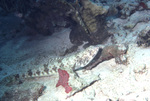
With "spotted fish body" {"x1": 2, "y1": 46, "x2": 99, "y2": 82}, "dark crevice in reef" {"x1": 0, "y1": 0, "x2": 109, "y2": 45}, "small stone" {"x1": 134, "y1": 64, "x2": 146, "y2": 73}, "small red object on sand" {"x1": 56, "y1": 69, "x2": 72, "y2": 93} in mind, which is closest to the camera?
"small stone" {"x1": 134, "y1": 64, "x2": 146, "y2": 73}

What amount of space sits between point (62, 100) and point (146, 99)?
A: 249cm

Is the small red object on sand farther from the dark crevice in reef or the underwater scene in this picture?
the dark crevice in reef

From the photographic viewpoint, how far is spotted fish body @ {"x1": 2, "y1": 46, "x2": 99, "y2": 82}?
4711mm

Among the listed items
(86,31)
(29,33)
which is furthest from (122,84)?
(29,33)

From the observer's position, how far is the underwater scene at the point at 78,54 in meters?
3.69

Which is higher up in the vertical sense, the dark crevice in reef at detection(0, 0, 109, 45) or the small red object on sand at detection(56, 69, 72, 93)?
the dark crevice in reef at detection(0, 0, 109, 45)

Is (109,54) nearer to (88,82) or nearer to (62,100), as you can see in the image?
(88,82)

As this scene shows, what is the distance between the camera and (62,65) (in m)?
5.19

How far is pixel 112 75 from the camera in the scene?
3918mm

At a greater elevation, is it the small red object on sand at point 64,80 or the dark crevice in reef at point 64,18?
the dark crevice in reef at point 64,18

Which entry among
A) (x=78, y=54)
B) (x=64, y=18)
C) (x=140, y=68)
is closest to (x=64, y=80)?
(x=78, y=54)

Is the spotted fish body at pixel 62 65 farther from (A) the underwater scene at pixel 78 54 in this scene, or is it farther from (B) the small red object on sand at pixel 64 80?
(B) the small red object on sand at pixel 64 80

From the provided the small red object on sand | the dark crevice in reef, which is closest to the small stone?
the small red object on sand

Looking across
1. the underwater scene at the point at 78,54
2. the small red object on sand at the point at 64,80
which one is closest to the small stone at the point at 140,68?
the underwater scene at the point at 78,54
